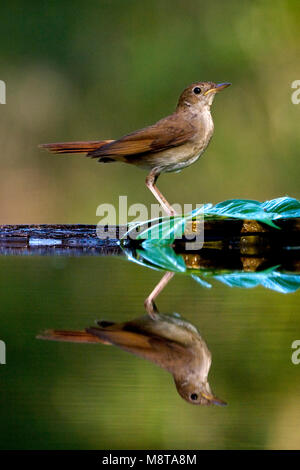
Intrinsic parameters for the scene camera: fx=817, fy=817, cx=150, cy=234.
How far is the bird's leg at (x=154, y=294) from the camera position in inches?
96.0

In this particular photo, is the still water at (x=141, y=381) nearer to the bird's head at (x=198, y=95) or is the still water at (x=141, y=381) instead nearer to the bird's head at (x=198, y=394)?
the bird's head at (x=198, y=394)

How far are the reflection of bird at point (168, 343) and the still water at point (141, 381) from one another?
0.07 ft

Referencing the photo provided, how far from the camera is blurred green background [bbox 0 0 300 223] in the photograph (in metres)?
8.98

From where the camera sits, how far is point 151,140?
5.14m

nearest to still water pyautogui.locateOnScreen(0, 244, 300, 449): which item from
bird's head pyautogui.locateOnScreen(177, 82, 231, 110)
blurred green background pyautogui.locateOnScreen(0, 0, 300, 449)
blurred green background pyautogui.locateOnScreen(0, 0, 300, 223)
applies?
bird's head pyautogui.locateOnScreen(177, 82, 231, 110)

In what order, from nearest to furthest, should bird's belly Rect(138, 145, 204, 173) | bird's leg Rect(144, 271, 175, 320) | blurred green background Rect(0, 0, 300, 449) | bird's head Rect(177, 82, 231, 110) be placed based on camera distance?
1. bird's leg Rect(144, 271, 175, 320)
2. bird's belly Rect(138, 145, 204, 173)
3. bird's head Rect(177, 82, 231, 110)
4. blurred green background Rect(0, 0, 300, 449)

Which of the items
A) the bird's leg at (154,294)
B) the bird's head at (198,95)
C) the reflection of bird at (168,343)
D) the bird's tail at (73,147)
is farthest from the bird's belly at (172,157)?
the reflection of bird at (168,343)

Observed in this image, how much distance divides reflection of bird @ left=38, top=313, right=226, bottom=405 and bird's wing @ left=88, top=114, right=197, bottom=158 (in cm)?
274

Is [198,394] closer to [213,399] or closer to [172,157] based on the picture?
[213,399]

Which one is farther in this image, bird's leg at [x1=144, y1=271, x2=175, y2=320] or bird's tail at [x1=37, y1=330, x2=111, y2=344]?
bird's leg at [x1=144, y1=271, x2=175, y2=320]

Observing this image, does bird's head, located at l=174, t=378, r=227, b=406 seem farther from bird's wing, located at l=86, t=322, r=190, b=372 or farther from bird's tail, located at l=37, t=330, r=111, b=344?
bird's tail, located at l=37, t=330, r=111, b=344

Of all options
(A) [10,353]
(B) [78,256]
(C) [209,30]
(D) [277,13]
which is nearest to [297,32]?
(D) [277,13]

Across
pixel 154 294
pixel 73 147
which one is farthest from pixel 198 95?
pixel 154 294

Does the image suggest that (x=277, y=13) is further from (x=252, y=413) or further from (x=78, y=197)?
(x=252, y=413)
